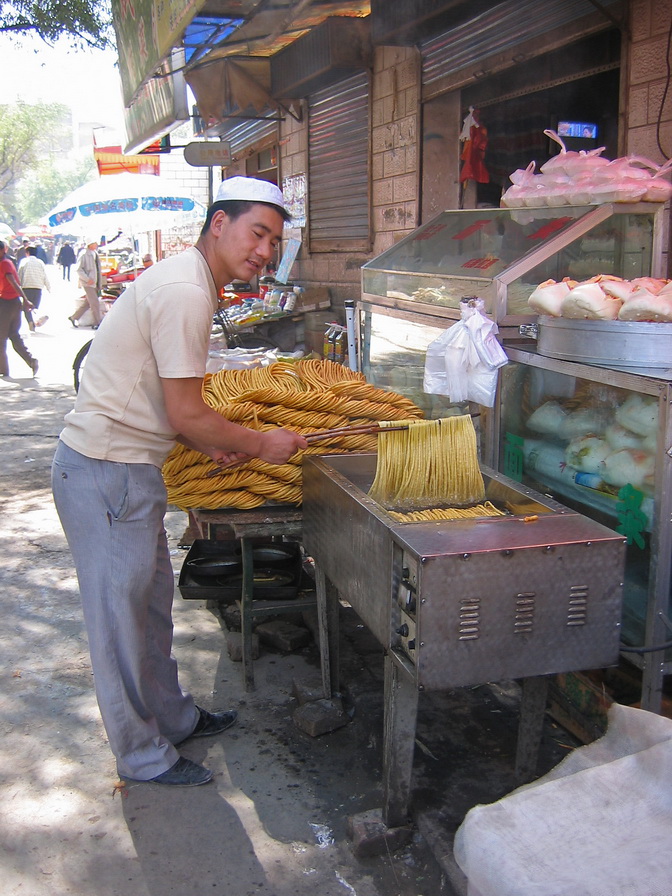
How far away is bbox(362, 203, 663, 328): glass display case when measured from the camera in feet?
11.5

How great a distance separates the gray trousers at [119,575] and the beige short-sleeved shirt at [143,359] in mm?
77

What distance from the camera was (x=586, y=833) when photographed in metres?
1.63

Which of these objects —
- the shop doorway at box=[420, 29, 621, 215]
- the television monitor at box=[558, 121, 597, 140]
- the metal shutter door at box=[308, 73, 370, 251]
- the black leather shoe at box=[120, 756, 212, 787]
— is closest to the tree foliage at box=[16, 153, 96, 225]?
the metal shutter door at box=[308, 73, 370, 251]

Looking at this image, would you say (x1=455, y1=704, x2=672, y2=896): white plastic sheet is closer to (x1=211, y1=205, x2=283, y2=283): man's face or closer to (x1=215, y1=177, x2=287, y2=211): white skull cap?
(x1=211, y1=205, x2=283, y2=283): man's face

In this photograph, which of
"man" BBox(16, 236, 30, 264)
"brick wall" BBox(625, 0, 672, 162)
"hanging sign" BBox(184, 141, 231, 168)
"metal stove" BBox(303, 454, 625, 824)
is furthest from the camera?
"man" BBox(16, 236, 30, 264)

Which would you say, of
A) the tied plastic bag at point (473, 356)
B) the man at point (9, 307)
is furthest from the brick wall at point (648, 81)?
the man at point (9, 307)

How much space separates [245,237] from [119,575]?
1178 millimetres

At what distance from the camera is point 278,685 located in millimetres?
3648

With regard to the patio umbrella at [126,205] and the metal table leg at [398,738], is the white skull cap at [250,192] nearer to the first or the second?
the metal table leg at [398,738]

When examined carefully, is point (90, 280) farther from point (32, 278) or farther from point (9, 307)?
point (9, 307)

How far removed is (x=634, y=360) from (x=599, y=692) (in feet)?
3.93

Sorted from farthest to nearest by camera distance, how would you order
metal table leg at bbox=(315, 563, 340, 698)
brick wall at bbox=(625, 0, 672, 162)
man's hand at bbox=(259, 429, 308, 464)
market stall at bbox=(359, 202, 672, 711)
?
brick wall at bbox=(625, 0, 672, 162)
metal table leg at bbox=(315, 563, 340, 698)
man's hand at bbox=(259, 429, 308, 464)
market stall at bbox=(359, 202, 672, 711)

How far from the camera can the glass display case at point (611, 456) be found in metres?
2.61

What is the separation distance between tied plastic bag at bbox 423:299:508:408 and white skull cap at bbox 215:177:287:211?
3.22ft
